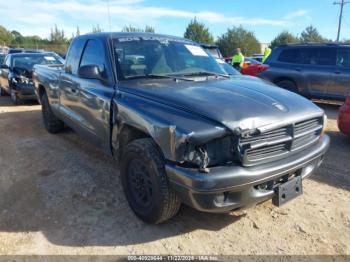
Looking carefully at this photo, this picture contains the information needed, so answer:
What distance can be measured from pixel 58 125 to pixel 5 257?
3888 mm

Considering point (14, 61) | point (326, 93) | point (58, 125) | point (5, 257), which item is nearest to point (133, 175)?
point (5, 257)

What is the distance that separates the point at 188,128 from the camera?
2578 mm

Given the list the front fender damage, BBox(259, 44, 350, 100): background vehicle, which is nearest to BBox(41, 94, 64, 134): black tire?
the front fender damage

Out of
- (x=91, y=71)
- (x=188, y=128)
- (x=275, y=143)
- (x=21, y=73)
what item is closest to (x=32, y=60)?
(x=21, y=73)

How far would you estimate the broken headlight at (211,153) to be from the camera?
A: 102 inches

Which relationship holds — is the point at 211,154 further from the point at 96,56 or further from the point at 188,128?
the point at 96,56

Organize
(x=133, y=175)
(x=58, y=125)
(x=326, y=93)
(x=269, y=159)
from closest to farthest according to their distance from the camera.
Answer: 1. (x=269, y=159)
2. (x=133, y=175)
3. (x=58, y=125)
4. (x=326, y=93)

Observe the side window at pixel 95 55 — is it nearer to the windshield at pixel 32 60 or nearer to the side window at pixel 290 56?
the windshield at pixel 32 60

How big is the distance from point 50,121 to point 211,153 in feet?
15.5

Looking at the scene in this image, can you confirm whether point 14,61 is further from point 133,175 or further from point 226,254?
point 226,254

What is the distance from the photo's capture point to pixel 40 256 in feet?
9.34

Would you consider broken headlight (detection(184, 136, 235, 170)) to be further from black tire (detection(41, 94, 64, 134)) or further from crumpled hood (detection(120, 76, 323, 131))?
black tire (detection(41, 94, 64, 134))

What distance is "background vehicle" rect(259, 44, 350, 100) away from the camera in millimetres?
8766

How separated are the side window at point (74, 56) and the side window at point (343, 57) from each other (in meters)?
7.10
